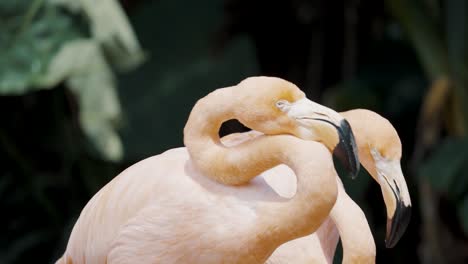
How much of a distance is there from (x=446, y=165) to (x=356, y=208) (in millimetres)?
1700

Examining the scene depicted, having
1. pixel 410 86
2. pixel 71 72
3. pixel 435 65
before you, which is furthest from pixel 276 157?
pixel 410 86

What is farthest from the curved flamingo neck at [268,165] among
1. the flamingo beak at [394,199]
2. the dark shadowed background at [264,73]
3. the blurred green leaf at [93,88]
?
the dark shadowed background at [264,73]

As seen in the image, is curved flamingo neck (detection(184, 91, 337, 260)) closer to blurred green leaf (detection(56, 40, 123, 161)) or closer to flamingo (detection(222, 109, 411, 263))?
flamingo (detection(222, 109, 411, 263))

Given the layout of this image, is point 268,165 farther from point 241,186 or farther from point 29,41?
point 29,41

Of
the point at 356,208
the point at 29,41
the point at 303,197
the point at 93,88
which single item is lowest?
the point at 93,88

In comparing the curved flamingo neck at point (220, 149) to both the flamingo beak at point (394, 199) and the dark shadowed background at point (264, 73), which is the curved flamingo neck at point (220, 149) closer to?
the flamingo beak at point (394, 199)

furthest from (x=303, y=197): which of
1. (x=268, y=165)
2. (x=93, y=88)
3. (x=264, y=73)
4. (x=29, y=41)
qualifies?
(x=264, y=73)

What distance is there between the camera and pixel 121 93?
3.74m

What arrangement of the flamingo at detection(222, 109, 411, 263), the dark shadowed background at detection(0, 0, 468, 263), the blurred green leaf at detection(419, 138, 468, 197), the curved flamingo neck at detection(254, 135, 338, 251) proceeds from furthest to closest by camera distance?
1. the dark shadowed background at detection(0, 0, 468, 263)
2. the blurred green leaf at detection(419, 138, 468, 197)
3. the flamingo at detection(222, 109, 411, 263)
4. the curved flamingo neck at detection(254, 135, 338, 251)

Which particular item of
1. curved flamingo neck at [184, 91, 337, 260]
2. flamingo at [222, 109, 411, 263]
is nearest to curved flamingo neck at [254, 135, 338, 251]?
curved flamingo neck at [184, 91, 337, 260]

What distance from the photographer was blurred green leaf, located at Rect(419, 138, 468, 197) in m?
3.24

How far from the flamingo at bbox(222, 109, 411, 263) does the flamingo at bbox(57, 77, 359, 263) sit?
0.08 m

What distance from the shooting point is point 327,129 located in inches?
57.2

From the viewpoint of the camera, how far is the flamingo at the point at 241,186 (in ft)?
4.75
